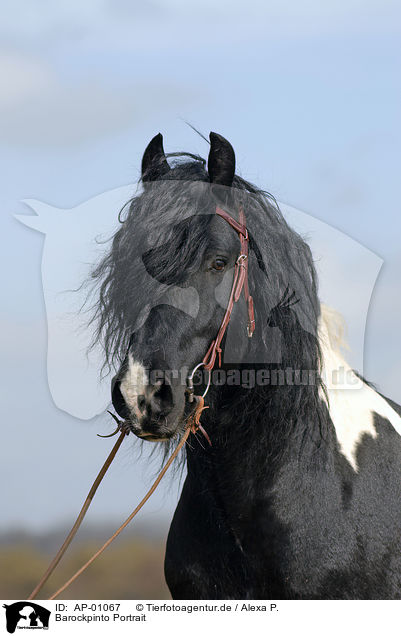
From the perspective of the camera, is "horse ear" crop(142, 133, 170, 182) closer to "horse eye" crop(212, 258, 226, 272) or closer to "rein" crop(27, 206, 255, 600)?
"rein" crop(27, 206, 255, 600)

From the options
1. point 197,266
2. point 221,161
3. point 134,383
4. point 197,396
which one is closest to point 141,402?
point 134,383

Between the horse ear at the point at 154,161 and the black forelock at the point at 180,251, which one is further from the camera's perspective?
the horse ear at the point at 154,161

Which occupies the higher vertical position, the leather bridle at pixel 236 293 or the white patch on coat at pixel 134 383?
the leather bridle at pixel 236 293

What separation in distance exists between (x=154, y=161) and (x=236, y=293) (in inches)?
40.6

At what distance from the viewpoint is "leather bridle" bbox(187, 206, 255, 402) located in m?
3.44

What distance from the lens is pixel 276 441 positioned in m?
3.79

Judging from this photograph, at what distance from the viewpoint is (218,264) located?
139 inches

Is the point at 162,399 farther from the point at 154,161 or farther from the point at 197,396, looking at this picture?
the point at 154,161

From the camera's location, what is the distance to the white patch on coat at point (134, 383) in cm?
319

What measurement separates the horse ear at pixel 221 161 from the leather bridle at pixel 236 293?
19 cm
